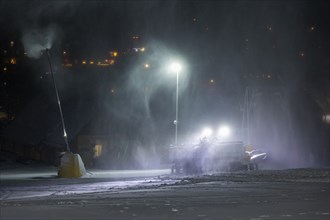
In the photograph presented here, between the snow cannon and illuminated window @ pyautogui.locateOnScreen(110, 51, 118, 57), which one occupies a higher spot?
illuminated window @ pyautogui.locateOnScreen(110, 51, 118, 57)

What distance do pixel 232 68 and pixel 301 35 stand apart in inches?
853

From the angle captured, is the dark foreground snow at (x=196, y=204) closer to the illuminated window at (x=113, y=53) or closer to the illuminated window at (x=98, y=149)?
the illuminated window at (x=98, y=149)

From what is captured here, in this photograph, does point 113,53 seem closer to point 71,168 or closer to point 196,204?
point 71,168

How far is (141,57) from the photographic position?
8888 centimetres

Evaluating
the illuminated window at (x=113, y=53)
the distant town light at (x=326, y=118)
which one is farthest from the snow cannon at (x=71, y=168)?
the illuminated window at (x=113, y=53)

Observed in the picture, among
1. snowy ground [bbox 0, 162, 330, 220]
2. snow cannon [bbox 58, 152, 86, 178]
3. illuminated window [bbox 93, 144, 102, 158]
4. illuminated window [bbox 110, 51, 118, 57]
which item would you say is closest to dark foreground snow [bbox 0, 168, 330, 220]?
snowy ground [bbox 0, 162, 330, 220]

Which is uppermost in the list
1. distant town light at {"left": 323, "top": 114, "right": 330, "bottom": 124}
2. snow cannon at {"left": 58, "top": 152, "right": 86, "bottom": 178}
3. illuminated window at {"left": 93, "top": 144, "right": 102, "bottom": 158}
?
distant town light at {"left": 323, "top": 114, "right": 330, "bottom": 124}

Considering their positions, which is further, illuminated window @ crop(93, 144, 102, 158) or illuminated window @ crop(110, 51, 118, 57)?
illuminated window @ crop(110, 51, 118, 57)

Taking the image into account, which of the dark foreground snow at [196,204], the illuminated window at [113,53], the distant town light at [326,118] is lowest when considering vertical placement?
the dark foreground snow at [196,204]

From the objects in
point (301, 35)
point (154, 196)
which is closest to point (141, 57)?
point (301, 35)

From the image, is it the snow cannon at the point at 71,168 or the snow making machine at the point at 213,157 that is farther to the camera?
the snow making machine at the point at 213,157

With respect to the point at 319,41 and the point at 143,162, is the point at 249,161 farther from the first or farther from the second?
the point at 319,41

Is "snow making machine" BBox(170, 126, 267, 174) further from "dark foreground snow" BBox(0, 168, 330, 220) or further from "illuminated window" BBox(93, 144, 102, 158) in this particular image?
"illuminated window" BBox(93, 144, 102, 158)

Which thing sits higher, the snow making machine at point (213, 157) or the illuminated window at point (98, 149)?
the illuminated window at point (98, 149)
